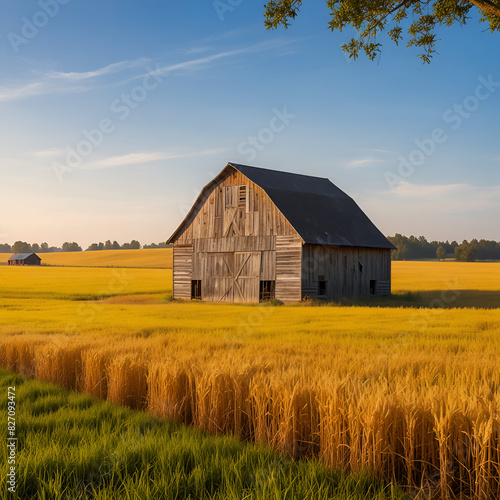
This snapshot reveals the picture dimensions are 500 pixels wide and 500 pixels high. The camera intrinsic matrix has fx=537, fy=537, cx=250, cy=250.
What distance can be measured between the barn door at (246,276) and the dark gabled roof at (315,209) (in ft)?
11.8

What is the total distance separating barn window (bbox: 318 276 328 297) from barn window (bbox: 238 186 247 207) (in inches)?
265

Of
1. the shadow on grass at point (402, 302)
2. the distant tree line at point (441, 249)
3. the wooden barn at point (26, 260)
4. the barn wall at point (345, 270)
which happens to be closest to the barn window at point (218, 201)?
the barn wall at point (345, 270)

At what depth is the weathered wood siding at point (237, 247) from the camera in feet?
106

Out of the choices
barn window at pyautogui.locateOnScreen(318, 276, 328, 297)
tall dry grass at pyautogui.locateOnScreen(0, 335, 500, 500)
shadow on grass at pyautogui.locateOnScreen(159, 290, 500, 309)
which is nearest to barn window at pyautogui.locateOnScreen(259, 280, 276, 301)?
shadow on grass at pyautogui.locateOnScreen(159, 290, 500, 309)

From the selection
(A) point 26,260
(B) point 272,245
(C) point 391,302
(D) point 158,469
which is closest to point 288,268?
(B) point 272,245

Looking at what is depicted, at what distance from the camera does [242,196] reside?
3444cm

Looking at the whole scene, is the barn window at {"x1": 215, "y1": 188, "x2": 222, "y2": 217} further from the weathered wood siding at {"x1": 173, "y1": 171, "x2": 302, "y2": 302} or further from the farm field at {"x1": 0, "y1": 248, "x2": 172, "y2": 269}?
the farm field at {"x1": 0, "y1": 248, "x2": 172, "y2": 269}

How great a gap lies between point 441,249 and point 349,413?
6263 inches

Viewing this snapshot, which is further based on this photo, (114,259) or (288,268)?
(114,259)

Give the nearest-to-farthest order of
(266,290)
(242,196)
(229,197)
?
(266,290) → (242,196) → (229,197)

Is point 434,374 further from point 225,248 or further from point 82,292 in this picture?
point 82,292

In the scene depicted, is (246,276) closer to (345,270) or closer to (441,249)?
(345,270)

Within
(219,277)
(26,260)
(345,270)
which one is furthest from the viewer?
(26,260)

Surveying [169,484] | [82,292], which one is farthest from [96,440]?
[82,292]
